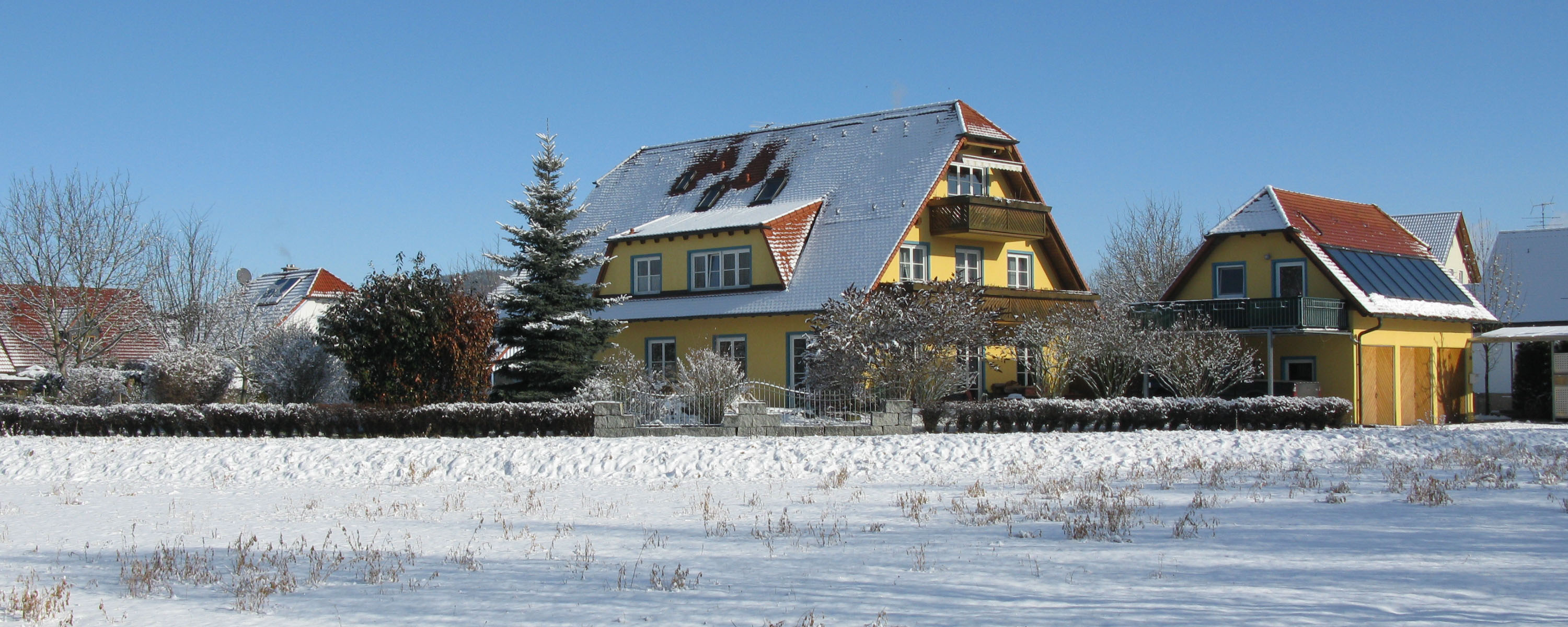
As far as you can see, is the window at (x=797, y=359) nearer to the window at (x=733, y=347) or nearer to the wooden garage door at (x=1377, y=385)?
the window at (x=733, y=347)

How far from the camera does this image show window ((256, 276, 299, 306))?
2222 inches

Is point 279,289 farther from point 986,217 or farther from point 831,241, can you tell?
point 986,217

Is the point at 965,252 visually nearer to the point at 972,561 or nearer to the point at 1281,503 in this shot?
the point at 1281,503

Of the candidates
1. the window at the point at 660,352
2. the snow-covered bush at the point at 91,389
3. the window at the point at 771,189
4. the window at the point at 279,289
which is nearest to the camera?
the snow-covered bush at the point at 91,389

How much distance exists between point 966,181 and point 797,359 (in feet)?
23.9

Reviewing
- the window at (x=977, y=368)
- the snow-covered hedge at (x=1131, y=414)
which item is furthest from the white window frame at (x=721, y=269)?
the snow-covered hedge at (x=1131, y=414)

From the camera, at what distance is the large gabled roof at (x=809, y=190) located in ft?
108

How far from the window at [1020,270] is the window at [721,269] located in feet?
24.8

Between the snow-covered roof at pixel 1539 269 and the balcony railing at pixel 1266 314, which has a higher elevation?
the snow-covered roof at pixel 1539 269

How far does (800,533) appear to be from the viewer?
1166 cm

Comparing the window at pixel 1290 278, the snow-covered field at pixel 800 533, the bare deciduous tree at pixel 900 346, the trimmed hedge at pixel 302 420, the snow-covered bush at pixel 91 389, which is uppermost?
the window at pixel 1290 278

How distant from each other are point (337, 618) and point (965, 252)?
28.2 metres

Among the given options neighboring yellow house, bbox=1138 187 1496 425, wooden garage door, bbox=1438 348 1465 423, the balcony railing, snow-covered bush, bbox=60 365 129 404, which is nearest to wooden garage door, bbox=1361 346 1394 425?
neighboring yellow house, bbox=1138 187 1496 425

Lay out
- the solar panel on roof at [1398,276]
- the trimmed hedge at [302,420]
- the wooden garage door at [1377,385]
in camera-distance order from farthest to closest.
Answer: the solar panel on roof at [1398,276], the wooden garage door at [1377,385], the trimmed hedge at [302,420]
